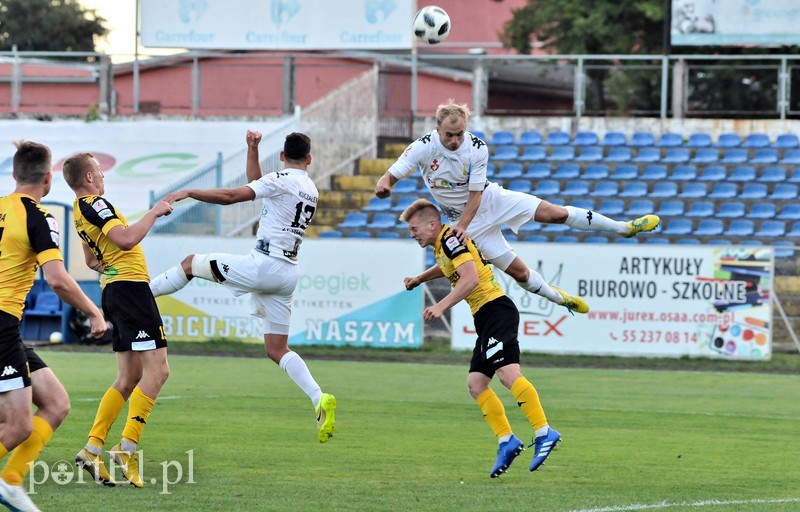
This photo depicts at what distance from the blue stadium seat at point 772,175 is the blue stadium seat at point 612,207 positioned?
3152 millimetres

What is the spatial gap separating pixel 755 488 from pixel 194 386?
8728 mm

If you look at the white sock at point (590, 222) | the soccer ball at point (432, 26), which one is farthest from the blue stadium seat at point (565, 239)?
the white sock at point (590, 222)

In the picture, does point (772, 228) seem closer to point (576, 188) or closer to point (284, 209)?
point (576, 188)

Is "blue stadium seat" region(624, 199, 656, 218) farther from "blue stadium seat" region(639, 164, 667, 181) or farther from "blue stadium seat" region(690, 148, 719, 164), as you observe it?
"blue stadium seat" region(690, 148, 719, 164)

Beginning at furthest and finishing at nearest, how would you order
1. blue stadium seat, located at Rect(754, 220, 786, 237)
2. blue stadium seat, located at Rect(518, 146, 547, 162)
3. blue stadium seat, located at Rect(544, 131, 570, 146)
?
blue stadium seat, located at Rect(544, 131, 570, 146) < blue stadium seat, located at Rect(518, 146, 547, 162) < blue stadium seat, located at Rect(754, 220, 786, 237)

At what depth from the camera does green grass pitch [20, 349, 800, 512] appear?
8.46 metres

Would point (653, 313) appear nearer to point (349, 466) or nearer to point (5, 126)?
point (349, 466)

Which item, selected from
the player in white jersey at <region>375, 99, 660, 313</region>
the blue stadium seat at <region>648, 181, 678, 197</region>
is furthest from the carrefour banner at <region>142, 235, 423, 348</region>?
the player in white jersey at <region>375, 99, 660, 313</region>

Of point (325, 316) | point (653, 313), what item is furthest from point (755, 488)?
point (325, 316)

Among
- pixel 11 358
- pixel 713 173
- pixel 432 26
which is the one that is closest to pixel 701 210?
pixel 713 173

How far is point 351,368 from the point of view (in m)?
19.3

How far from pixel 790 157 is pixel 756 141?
0.95 metres

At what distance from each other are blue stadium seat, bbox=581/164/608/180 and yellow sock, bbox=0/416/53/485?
68.1ft

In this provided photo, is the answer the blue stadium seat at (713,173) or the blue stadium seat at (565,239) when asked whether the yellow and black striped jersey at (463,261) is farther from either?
the blue stadium seat at (713,173)
